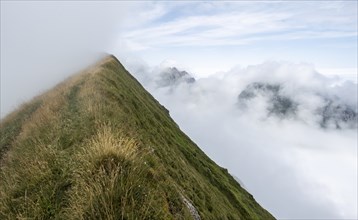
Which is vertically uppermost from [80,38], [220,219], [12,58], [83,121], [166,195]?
[80,38]

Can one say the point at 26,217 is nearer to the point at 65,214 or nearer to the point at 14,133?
the point at 65,214

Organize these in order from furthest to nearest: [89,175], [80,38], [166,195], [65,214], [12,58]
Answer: [80,38]
[12,58]
[166,195]
[89,175]
[65,214]

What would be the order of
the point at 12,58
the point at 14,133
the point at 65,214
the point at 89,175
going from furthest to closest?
the point at 12,58
the point at 14,133
the point at 89,175
the point at 65,214

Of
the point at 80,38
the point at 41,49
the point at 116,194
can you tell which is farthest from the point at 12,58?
the point at 116,194

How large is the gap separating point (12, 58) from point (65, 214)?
164462 millimetres

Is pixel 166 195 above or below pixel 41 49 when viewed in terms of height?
below

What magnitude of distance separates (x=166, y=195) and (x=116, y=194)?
4383 mm

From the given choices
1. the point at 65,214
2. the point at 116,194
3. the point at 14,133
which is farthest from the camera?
the point at 14,133

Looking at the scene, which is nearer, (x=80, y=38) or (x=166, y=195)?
(x=166, y=195)

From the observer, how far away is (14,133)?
25594mm

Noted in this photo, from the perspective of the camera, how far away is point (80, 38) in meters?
171

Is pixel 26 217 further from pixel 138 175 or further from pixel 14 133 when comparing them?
pixel 14 133

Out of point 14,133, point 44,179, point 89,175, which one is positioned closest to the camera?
point 89,175

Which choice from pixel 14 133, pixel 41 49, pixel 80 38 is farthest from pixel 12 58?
pixel 14 133
